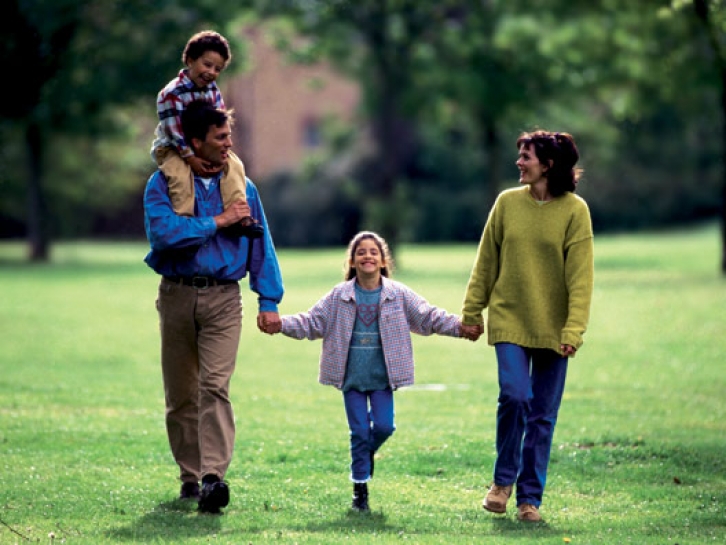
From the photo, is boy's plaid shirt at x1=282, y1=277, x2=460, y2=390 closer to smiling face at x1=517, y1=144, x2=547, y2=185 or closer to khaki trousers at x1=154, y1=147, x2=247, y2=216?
khaki trousers at x1=154, y1=147, x2=247, y2=216

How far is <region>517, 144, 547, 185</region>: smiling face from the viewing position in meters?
7.07

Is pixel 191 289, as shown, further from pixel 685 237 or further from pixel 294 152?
pixel 294 152

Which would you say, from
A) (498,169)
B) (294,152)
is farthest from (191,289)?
(294,152)

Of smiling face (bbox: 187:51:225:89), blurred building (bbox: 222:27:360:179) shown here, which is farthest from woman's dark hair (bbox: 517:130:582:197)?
blurred building (bbox: 222:27:360:179)

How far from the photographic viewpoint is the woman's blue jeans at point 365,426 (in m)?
7.32

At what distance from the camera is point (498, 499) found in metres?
7.14

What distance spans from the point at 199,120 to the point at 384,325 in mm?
1467

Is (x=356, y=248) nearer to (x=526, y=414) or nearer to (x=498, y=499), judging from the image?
(x=526, y=414)

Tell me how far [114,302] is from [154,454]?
16.5 m

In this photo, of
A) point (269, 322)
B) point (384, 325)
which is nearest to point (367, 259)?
point (384, 325)

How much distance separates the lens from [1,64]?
1174 inches

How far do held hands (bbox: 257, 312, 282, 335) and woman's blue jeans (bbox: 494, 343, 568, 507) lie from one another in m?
1.21

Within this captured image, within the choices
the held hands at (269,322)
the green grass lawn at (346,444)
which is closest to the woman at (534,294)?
the green grass lawn at (346,444)

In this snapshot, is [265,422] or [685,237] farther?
[685,237]
